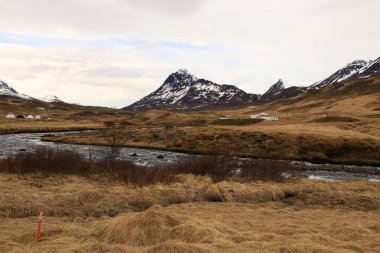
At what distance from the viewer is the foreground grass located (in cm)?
1234

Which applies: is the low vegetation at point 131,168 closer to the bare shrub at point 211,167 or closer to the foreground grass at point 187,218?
the bare shrub at point 211,167

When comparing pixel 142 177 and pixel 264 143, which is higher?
A: pixel 142 177

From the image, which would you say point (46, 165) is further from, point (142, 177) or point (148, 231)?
point (148, 231)

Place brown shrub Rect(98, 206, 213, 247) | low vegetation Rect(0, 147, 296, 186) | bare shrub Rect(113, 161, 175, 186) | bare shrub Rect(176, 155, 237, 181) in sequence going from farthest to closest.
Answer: bare shrub Rect(176, 155, 237, 181), low vegetation Rect(0, 147, 296, 186), bare shrub Rect(113, 161, 175, 186), brown shrub Rect(98, 206, 213, 247)

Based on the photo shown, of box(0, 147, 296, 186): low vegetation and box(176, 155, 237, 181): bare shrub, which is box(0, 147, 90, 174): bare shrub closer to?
box(0, 147, 296, 186): low vegetation

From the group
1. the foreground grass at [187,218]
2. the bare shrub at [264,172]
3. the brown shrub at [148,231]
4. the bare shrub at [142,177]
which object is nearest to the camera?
the foreground grass at [187,218]

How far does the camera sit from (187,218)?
1479 cm

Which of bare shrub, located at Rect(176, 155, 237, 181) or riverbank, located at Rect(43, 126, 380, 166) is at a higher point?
bare shrub, located at Rect(176, 155, 237, 181)

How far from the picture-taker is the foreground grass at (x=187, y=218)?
40.5ft

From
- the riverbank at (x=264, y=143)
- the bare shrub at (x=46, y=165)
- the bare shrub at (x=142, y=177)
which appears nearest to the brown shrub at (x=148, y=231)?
the bare shrub at (x=142, y=177)

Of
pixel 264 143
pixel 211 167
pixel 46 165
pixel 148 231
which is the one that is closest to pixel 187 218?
pixel 148 231

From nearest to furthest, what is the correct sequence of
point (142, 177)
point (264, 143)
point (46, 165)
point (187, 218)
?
point (187, 218) < point (142, 177) < point (46, 165) < point (264, 143)

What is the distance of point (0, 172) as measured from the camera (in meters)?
30.1

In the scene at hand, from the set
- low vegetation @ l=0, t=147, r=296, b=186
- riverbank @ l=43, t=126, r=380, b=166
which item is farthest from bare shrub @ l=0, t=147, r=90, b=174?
riverbank @ l=43, t=126, r=380, b=166
